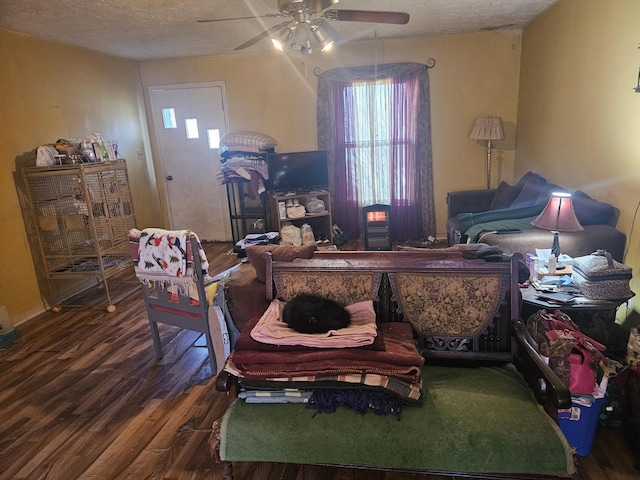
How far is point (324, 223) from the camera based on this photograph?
5242 mm

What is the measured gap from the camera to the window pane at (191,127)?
5.49 metres

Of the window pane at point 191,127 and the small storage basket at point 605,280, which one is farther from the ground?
the window pane at point 191,127

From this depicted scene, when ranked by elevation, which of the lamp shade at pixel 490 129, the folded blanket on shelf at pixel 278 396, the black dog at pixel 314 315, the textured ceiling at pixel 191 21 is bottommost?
the folded blanket on shelf at pixel 278 396

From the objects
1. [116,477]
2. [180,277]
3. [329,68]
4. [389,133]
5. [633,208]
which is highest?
[329,68]

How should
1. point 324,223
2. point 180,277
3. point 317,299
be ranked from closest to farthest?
point 317,299, point 180,277, point 324,223

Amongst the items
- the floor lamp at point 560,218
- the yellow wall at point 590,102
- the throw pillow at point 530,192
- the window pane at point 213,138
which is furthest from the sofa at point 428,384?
the window pane at point 213,138

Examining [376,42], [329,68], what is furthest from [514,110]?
[329,68]

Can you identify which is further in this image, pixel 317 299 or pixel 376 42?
pixel 376 42

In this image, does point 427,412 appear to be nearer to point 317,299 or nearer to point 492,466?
point 492,466

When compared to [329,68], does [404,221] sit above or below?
below

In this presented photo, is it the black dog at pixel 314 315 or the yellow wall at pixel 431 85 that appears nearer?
the black dog at pixel 314 315

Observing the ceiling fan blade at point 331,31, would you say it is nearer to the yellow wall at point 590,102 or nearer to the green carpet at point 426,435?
the yellow wall at point 590,102

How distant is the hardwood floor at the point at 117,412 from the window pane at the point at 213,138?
2777 millimetres

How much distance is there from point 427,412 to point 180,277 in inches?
63.9
